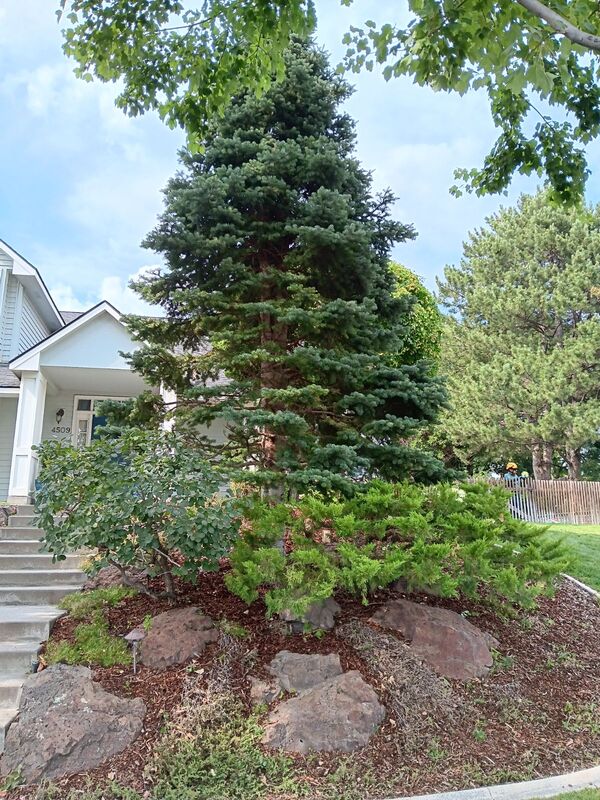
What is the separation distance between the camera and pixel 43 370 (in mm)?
9875

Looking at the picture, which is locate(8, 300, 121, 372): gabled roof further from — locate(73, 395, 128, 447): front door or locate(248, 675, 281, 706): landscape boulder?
locate(248, 675, 281, 706): landscape boulder

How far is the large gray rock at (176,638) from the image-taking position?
12.9ft

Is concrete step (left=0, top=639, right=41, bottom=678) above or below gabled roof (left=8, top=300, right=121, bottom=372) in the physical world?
below

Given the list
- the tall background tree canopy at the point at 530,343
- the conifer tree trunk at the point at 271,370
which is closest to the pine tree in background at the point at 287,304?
the conifer tree trunk at the point at 271,370

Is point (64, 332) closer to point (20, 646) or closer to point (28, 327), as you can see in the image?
point (28, 327)

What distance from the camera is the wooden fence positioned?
58.3 feet

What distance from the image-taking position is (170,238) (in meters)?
5.10

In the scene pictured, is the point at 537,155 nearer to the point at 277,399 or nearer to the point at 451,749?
the point at 277,399

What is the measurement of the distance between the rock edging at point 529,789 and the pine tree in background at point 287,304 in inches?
89.9

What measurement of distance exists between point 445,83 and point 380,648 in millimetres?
4595

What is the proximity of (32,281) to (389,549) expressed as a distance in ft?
37.4

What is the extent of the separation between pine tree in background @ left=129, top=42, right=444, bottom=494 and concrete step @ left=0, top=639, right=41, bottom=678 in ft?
7.32

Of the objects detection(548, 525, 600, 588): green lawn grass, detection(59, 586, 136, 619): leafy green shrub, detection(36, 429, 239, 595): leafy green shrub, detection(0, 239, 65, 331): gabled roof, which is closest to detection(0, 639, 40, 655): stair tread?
detection(59, 586, 136, 619): leafy green shrub

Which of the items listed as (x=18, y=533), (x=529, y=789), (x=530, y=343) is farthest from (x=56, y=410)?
(x=530, y=343)
